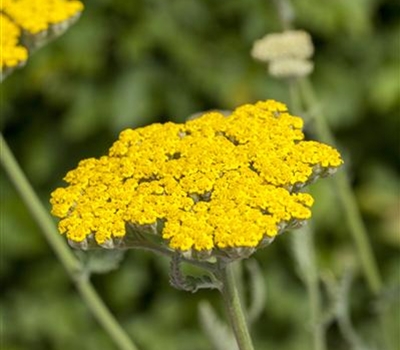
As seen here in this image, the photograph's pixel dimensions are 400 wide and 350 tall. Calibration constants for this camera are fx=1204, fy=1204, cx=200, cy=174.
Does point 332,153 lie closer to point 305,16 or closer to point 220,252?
point 220,252

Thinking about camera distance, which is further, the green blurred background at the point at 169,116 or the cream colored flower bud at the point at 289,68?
the green blurred background at the point at 169,116

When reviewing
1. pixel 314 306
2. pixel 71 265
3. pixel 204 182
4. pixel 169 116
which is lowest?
pixel 169 116

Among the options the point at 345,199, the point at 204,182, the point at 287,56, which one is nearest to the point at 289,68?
the point at 287,56

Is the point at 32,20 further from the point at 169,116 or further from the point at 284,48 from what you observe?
the point at 169,116

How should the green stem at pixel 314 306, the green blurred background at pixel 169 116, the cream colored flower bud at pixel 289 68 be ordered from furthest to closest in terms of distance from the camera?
the green blurred background at pixel 169 116 < the cream colored flower bud at pixel 289 68 < the green stem at pixel 314 306

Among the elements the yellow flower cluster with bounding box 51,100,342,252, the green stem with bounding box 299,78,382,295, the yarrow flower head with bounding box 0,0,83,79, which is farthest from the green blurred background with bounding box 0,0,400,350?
the yellow flower cluster with bounding box 51,100,342,252

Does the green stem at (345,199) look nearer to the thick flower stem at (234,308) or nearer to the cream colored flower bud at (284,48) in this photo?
the cream colored flower bud at (284,48)

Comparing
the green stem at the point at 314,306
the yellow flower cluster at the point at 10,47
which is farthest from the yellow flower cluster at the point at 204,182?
the green stem at the point at 314,306

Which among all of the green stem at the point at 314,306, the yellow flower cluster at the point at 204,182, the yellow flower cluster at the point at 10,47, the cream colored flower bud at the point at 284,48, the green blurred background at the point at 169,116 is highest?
the yellow flower cluster at the point at 10,47
